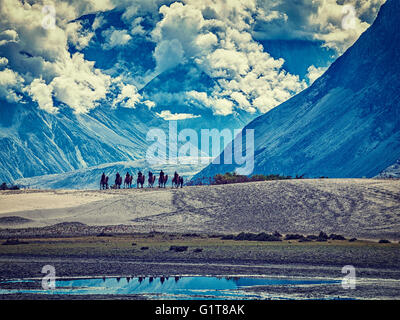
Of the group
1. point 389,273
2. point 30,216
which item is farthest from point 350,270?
point 30,216

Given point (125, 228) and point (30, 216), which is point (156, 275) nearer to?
point (125, 228)

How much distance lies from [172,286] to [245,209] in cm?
4926

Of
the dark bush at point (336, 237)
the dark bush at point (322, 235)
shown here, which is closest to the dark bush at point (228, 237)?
the dark bush at point (322, 235)

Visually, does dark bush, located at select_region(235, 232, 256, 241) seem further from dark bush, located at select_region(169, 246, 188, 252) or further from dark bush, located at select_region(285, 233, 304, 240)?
dark bush, located at select_region(169, 246, 188, 252)

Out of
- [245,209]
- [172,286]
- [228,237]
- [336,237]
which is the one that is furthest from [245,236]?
[172,286]

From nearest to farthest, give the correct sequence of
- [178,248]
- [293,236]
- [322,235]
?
[178,248], [322,235], [293,236]

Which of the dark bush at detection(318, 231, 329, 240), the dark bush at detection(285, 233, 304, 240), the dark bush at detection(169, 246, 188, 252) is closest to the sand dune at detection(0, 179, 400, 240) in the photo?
the dark bush at detection(318, 231, 329, 240)

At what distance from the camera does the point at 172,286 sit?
51.5 metres

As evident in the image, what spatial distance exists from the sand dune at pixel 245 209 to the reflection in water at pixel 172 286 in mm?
32229

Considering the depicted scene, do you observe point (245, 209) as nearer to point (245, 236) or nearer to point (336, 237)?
point (245, 236)

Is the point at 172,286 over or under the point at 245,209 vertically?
under

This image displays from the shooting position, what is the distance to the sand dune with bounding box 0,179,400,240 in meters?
89.5

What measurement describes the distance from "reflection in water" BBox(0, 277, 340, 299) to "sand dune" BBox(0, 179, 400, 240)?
106 feet

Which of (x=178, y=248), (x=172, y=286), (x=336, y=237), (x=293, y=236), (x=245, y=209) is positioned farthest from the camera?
(x=245, y=209)
